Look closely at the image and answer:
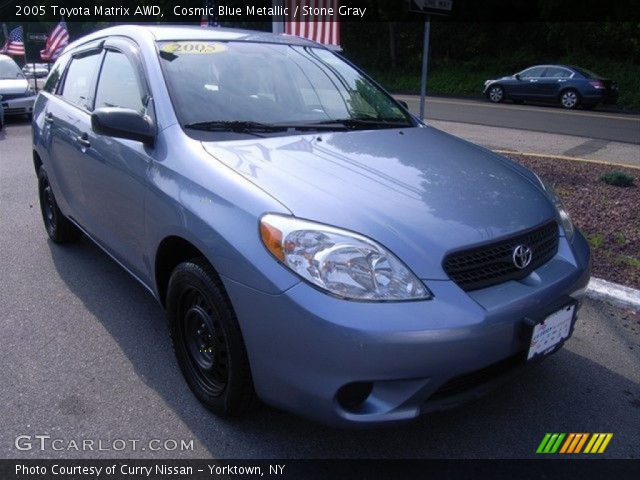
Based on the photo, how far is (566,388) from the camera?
9.70 feet

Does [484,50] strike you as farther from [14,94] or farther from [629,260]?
[629,260]

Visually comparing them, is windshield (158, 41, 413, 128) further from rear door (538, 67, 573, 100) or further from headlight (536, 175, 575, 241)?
rear door (538, 67, 573, 100)

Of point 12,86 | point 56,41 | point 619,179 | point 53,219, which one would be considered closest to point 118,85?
point 53,219

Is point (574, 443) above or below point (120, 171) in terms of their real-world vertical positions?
below

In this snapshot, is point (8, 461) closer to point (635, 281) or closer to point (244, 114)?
point (244, 114)

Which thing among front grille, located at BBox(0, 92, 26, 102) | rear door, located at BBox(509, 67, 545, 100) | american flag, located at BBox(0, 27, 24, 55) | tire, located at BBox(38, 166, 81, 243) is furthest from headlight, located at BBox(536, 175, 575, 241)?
american flag, located at BBox(0, 27, 24, 55)

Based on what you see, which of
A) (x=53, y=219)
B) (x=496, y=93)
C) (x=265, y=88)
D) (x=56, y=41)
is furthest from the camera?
(x=56, y=41)

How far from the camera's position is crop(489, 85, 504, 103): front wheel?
66.3 feet

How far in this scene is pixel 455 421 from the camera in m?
2.68

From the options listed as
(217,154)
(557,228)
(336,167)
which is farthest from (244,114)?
(557,228)

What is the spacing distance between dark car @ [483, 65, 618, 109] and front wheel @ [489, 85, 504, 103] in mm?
82

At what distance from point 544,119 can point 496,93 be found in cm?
609

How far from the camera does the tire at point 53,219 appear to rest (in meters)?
4.68

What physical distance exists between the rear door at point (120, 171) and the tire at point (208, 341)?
0.47 meters
